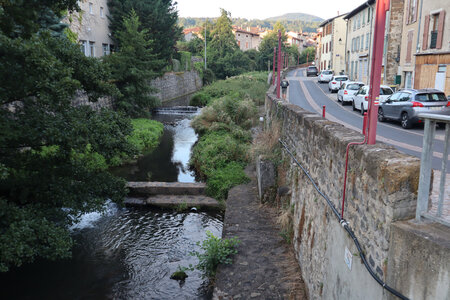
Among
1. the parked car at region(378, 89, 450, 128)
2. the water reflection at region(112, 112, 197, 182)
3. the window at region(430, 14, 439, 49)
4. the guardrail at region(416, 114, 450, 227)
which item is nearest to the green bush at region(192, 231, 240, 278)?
the guardrail at region(416, 114, 450, 227)

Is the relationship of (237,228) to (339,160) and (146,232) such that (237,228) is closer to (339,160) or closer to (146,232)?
(146,232)

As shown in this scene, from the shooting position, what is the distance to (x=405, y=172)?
11.2 feet

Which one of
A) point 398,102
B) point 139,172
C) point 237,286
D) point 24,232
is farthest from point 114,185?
point 398,102

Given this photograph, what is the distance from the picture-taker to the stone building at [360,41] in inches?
1405

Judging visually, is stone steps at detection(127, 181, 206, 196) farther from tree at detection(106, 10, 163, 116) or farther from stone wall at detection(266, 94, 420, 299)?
tree at detection(106, 10, 163, 116)

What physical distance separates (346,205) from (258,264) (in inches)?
134

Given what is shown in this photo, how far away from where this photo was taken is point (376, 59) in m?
4.04

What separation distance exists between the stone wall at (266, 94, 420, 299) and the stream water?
294 cm

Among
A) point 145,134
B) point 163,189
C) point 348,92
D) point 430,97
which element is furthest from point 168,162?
point 348,92

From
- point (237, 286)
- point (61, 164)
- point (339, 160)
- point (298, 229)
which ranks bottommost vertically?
point (237, 286)

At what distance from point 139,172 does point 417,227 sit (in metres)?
14.6

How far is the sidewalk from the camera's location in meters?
6.75

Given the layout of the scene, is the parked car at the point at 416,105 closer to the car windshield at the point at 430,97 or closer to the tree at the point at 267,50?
the car windshield at the point at 430,97

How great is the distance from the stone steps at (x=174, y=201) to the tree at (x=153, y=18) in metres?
20.7
